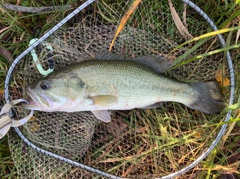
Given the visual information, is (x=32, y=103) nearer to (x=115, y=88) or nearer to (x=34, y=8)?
(x=115, y=88)

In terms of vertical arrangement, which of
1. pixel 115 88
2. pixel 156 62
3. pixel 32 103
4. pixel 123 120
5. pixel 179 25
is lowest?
pixel 123 120

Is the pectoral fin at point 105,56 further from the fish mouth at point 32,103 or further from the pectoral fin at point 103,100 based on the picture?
the fish mouth at point 32,103

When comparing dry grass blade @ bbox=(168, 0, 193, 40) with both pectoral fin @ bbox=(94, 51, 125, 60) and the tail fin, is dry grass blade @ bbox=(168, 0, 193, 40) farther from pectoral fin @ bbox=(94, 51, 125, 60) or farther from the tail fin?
pectoral fin @ bbox=(94, 51, 125, 60)

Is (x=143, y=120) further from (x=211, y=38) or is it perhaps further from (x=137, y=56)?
(x=211, y=38)

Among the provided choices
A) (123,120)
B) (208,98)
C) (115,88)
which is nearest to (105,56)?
(115,88)

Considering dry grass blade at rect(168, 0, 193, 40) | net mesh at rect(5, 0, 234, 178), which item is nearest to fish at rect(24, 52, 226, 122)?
net mesh at rect(5, 0, 234, 178)

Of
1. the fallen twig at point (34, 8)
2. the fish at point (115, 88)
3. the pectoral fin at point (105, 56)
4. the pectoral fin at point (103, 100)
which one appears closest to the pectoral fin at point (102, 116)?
the fish at point (115, 88)
